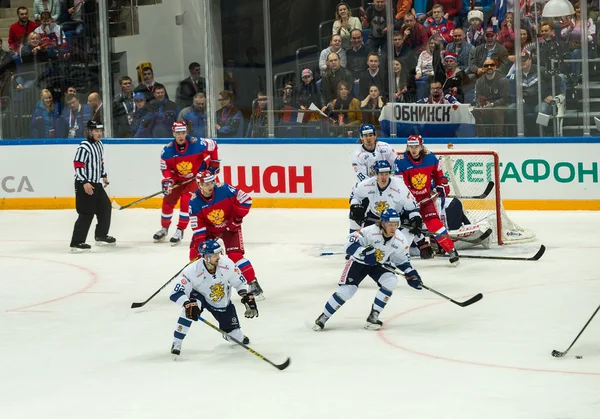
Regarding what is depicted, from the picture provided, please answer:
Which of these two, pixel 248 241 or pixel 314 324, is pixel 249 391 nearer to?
pixel 314 324

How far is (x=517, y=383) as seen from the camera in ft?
→ 20.3

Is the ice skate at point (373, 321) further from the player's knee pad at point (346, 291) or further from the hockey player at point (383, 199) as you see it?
the hockey player at point (383, 199)

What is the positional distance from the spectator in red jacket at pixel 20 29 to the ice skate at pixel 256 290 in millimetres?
7497

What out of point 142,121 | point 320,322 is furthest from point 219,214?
point 142,121

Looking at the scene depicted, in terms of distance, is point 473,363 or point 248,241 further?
point 248,241

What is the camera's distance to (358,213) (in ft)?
30.3

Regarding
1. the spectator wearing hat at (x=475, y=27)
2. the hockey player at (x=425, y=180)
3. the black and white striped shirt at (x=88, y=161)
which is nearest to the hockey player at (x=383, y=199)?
the hockey player at (x=425, y=180)

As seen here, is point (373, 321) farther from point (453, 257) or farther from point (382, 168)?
point (453, 257)

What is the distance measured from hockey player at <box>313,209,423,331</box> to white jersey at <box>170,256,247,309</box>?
0.87 meters

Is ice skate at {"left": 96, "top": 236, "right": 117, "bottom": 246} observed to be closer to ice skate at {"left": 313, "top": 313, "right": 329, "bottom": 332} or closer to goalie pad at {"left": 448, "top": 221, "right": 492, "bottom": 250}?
goalie pad at {"left": 448, "top": 221, "right": 492, "bottom": 250}

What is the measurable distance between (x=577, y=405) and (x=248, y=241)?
626cm

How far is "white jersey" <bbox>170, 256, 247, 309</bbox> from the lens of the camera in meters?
6.80

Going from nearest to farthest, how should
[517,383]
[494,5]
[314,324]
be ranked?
1. [517,383]
2. [314,324]
3. [494,5]

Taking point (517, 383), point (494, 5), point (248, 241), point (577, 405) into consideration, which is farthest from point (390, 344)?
point (494, 5)
